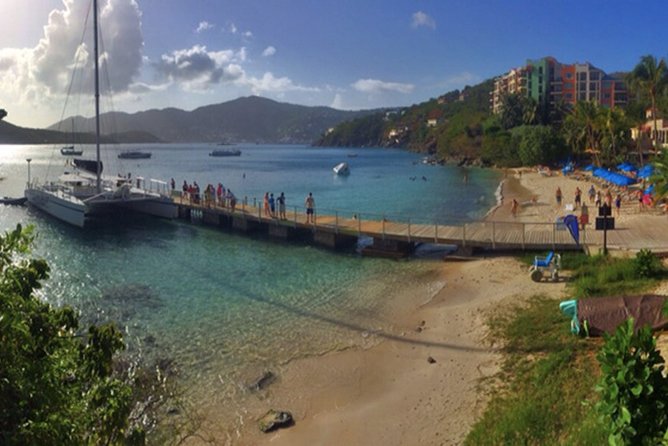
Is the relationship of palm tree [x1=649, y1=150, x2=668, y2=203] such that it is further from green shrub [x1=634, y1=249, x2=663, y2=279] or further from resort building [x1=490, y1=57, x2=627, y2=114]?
resort building [x1=490, y1=57, x2=627, y2=114]

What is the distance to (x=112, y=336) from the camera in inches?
235

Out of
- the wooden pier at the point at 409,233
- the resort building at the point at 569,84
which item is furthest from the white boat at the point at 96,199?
the resort building at the point at 569,84

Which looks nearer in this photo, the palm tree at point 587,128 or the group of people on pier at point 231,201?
the group of people on pier at point 231,201

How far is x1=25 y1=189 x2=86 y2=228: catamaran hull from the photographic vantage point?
131ft

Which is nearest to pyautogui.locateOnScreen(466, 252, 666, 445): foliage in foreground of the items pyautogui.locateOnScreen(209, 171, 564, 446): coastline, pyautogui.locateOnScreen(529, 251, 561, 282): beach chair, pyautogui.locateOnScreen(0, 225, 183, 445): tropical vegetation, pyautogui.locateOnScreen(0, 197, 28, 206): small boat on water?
pyautogui.locateOnScreen(209, 171, 564, 446): coastline

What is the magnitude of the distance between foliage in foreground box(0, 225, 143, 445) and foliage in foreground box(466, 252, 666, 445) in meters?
5.24

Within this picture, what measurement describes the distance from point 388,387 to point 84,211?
32017 mm

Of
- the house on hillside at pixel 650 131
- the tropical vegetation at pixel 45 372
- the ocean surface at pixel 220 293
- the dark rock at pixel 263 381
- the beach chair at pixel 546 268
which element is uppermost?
the house on hillside at pixel 650 131

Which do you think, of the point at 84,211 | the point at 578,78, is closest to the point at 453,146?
the point at 578,78

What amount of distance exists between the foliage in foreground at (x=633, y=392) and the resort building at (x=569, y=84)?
12788cm

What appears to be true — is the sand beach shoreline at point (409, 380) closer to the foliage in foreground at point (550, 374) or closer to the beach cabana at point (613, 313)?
the foliage in foreground at point (550, 374)

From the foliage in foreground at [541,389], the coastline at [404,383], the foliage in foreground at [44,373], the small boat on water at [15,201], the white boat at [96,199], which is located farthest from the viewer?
the small boat on water at [15,201]

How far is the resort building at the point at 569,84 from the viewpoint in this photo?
4953 inches

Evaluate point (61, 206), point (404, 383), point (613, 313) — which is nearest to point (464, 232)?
point (613, 313)
